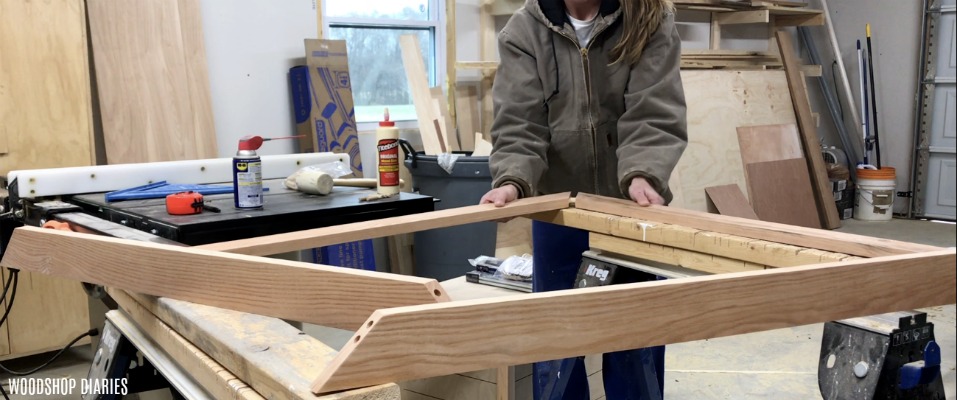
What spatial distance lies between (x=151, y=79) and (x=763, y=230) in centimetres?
264

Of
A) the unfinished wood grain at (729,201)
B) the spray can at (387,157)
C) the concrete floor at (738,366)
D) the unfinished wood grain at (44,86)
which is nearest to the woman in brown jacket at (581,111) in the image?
the spray can at (387,157)

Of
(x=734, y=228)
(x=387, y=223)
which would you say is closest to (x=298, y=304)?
(x=387, y=223)

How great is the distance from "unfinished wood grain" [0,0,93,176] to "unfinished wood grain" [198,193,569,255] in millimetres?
1899

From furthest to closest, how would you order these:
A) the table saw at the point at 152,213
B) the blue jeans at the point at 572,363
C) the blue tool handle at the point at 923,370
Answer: the blue jeans at the point at 572,363 → the table saw at the point at 152,213 → the blue tool handle at the point at 923,370

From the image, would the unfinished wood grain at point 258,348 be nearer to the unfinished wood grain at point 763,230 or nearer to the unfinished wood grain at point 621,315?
the unfinished wood grain at point 621,315

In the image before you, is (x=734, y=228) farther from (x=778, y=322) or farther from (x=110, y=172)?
(x=110, y=172)

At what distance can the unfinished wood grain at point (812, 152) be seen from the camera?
5609 mm

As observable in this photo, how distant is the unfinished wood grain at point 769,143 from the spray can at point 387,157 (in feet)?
11.9

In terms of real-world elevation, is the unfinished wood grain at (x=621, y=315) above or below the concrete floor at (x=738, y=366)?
above

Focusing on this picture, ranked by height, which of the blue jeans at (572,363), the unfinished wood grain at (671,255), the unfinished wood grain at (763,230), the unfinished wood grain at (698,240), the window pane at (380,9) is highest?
the window pane at (380,9)

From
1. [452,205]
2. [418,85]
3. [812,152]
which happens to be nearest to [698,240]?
[452,205]

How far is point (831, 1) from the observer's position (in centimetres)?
654

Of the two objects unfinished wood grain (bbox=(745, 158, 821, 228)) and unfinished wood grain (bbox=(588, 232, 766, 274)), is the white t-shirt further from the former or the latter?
unfinished wood grain (bbox=(745, 158, 821, 228))

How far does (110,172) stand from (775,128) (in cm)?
447
